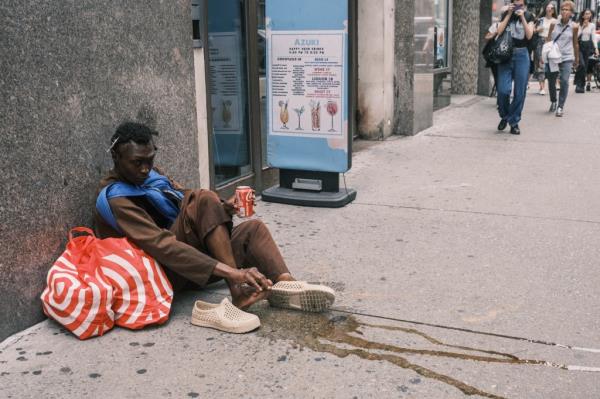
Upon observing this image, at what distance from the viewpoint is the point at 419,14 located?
29.1ft

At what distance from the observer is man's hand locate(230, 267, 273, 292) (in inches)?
132

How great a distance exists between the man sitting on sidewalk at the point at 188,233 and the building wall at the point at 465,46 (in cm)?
1039

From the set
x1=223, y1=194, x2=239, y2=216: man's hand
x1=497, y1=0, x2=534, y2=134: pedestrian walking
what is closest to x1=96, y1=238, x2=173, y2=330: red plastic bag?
x1=223, y1=194, x2=239, y2=216: man's hand

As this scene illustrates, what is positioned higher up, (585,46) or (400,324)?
(585,46)

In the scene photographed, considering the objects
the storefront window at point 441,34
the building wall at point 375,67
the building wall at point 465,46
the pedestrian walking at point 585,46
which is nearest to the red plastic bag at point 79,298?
the building wall at point 375,67

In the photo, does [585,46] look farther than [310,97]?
Yes

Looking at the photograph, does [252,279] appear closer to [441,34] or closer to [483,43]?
[441,34]

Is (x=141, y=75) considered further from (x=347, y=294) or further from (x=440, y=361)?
(x=440, y=361)

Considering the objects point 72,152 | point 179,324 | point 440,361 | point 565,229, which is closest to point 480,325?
point 440,361

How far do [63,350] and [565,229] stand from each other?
11.5 ft

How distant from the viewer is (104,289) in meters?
3.33

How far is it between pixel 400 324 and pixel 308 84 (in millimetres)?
2646

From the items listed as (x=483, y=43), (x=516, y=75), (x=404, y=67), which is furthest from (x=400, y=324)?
(x=483, y=43)

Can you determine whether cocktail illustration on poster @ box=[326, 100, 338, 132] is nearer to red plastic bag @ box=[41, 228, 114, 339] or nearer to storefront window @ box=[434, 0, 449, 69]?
red plastic bag @ box=[41, 228, 114, 339]
